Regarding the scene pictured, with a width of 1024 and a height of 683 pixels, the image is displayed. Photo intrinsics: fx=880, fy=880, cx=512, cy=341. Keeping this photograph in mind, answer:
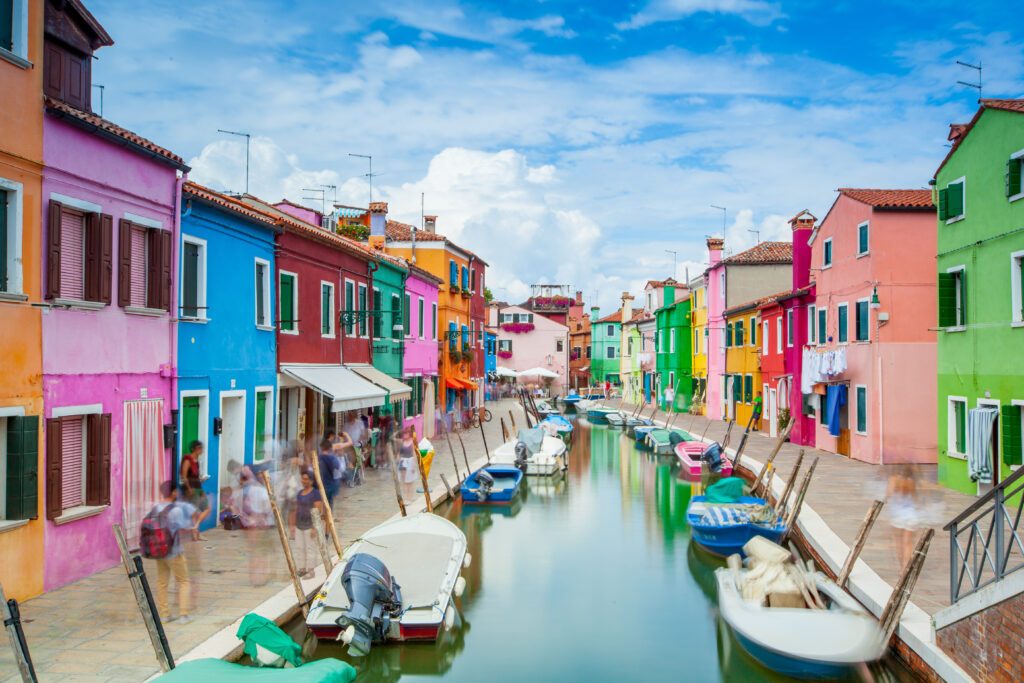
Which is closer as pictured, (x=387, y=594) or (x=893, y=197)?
(x=387, y=594)

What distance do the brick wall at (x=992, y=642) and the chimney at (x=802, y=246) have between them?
2231cm

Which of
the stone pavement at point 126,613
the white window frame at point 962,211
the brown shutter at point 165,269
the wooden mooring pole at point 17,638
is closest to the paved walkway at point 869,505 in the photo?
the white window frame at point 962,211

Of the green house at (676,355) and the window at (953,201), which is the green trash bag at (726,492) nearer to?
the window at (953,201)

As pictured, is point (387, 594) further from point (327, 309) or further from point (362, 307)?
point (362, 307)

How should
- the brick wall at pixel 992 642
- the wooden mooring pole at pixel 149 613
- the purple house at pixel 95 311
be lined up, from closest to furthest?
the brick wall at pixel 992 642, the wooden mooring pole at pixel 149 613, the purple house at pixel 95 311

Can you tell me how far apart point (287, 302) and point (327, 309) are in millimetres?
2352

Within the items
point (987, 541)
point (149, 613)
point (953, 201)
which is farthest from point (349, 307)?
point (987, 541)

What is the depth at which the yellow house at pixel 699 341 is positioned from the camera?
1731 inches

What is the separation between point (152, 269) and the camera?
12570 millimetres

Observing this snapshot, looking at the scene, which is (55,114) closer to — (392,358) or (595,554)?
(595,554)

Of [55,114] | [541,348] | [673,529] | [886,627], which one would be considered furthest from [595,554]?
[541,348]

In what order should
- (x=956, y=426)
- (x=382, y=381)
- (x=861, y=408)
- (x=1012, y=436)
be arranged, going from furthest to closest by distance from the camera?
(x=861, y=408)
(x=382, y=381)
(x=956, y=426)
(x=1012, y=436)

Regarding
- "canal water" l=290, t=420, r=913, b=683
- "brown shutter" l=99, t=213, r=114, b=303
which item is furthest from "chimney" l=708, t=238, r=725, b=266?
"brown shutter" l=99, t=213, r=114, b=303

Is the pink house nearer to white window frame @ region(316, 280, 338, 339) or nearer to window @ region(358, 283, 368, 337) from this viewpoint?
window @ region(358, 283, 368, 337)
